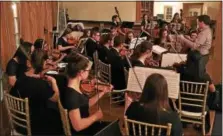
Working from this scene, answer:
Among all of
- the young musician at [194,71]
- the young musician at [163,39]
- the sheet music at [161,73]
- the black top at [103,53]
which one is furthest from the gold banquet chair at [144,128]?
the young musician at [163,39]

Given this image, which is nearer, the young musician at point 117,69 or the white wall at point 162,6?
the young musician at point 117,69

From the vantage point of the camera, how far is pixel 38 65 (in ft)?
8.45

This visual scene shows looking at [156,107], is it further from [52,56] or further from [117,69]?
[52,56]

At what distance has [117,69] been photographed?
3.90 meters

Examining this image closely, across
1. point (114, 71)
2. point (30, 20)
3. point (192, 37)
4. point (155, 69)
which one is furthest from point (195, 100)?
point (30, 20)

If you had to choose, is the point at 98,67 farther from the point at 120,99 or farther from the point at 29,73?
the point at 29,73

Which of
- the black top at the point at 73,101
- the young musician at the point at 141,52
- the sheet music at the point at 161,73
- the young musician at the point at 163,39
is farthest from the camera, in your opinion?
the young musician at the point at 163,39

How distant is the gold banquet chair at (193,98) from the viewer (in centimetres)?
286

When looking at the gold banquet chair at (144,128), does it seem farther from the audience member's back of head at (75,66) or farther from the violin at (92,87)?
the violin at (92,87)

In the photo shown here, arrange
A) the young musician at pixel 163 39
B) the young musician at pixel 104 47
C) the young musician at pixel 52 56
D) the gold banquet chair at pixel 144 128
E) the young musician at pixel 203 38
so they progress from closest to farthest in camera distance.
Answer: the gold banquet chair at pixel 144 128 < the young musician at pixel 52 56 < the young musician at pixel 203 38 < the young musician at pixel 104 47 < the young musician at pixel 163 39

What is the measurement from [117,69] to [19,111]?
1782 millimetres

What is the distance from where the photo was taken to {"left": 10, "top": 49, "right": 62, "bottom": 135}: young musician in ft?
7.74

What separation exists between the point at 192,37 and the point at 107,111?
71.3 inches

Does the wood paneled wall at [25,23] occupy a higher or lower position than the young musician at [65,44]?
higher
